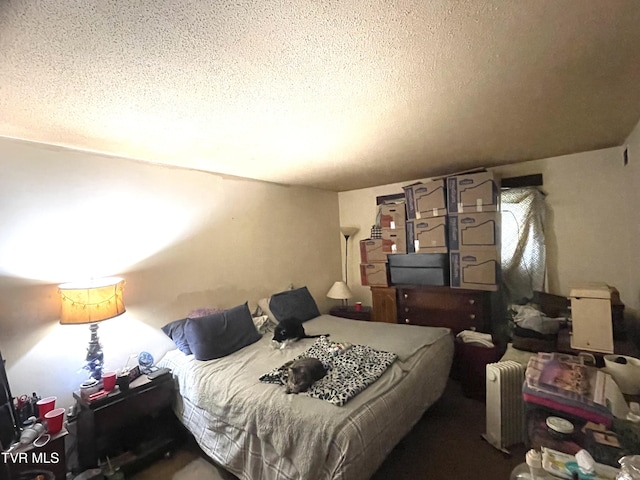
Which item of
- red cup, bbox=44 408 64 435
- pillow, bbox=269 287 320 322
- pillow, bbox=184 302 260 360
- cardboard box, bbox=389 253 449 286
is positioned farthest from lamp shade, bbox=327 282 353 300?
red cup, bbox=44 408 64 435

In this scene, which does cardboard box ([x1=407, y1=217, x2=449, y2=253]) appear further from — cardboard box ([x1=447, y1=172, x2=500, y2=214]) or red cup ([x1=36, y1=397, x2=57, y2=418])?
red cup ([x1=36, y1=397, x2=57, y2=418])

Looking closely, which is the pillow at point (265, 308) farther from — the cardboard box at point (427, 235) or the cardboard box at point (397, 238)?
the cardboard box at point (427, 235)

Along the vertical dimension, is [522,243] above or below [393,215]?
below

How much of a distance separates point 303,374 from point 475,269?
2.15 meters

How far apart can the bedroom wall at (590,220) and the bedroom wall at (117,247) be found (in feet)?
9.88

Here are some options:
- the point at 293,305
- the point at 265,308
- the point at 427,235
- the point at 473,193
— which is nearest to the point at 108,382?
the point at 265,308

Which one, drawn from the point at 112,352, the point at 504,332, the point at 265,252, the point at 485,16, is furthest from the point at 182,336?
the point at 504,332

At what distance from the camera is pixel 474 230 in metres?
2.93

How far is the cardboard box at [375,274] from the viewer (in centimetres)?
358

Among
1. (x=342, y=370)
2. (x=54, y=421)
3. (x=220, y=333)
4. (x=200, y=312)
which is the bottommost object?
(x=54, y=421)

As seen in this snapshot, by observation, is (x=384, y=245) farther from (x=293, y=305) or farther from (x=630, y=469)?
(x=630, y=469)

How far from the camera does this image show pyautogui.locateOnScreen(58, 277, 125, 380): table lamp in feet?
5.86

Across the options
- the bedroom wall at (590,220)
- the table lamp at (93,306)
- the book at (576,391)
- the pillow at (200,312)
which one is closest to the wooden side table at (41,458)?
the table lamp at (93,306)

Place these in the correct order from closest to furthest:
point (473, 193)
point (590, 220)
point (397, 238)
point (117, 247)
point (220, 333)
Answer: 1. point (117, 247)
2. point (220, 333)
3. point (590, 220)
4. point (473, 193)
5. point (397, 238)
